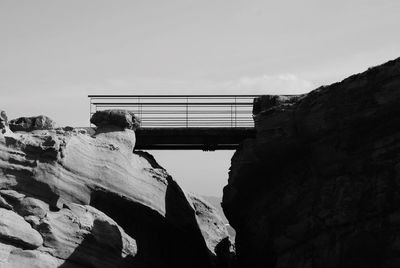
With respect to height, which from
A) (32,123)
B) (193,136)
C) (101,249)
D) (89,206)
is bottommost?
(101,249)

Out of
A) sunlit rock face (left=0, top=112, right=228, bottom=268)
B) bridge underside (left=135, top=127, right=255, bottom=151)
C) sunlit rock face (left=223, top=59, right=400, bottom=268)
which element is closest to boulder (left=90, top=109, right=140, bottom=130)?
sunlit rock face (left=0, top=112, right=228, bottom=268)

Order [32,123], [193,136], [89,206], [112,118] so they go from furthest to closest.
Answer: [193,136] → [112,118] → [32,123] → [89,206]

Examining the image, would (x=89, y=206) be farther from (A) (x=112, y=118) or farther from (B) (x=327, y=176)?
(B) (x=327, y=176)

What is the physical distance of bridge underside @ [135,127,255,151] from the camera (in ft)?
100

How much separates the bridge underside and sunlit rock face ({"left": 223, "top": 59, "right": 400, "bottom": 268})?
8.33 ft

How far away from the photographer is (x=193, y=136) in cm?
3077

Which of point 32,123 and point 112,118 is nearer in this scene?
point 32,123

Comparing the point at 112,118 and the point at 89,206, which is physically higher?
the point at 112,118

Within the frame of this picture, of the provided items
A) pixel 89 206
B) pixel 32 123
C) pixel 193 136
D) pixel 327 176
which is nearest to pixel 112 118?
pixel 32 123

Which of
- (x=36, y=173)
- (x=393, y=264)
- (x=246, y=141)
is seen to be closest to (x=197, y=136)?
(x=246, y=141)

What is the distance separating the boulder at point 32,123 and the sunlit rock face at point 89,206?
0.99ft

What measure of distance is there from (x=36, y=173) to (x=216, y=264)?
8.46 metres

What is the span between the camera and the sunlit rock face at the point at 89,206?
2389cm

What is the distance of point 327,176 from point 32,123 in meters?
9.39
